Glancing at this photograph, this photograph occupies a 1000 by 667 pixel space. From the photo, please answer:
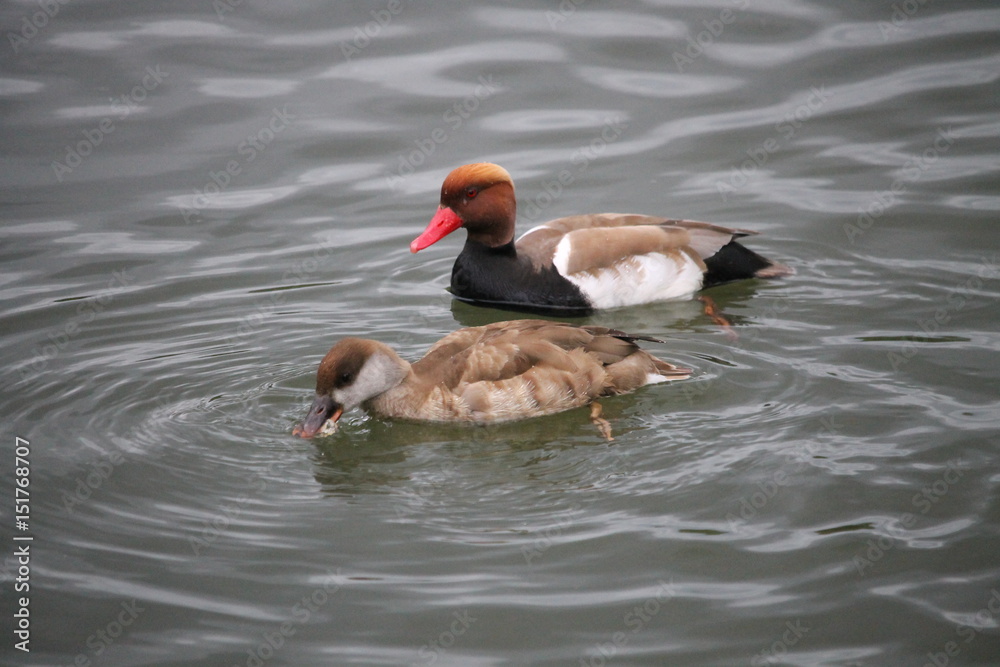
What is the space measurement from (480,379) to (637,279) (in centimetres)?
246

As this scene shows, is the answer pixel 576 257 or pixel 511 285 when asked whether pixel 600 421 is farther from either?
pixel 511 285

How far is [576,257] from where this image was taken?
29.0 ft

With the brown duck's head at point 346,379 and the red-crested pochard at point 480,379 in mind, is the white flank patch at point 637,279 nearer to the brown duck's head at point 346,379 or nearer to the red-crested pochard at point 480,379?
the red-crested pochard at point 480,379

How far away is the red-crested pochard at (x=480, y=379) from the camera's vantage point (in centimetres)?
667

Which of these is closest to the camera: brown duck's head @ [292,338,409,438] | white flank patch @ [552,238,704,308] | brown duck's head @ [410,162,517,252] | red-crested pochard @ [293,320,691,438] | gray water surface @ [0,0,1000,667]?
gray water surface @ [0,0,1000,667]

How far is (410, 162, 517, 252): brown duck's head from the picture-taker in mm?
8977

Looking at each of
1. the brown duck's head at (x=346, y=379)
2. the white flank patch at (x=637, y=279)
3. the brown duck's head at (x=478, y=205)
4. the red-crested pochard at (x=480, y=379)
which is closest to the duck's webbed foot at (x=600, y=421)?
the red-crested pochard at (x=480, y=379)

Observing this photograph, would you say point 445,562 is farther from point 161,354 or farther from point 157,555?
point 161,354

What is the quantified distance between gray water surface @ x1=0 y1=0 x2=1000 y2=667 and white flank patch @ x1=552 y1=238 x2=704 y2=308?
7.5 inches

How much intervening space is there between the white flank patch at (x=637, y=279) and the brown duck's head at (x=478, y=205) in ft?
1.71

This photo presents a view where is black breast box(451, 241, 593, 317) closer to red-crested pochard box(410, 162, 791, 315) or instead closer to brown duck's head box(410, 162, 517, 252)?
red-crested pochard box(410, 162, 791, 315)

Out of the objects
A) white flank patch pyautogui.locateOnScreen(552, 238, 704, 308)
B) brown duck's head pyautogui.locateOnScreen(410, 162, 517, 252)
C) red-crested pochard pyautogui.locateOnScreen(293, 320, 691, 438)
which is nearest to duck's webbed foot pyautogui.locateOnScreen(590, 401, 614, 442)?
red-crested pochard pyautogui.locateOnScreen(293, 320, 691, 438)

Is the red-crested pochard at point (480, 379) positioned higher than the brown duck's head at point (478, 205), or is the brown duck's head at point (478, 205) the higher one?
the brown duck's head at point (478, 205)

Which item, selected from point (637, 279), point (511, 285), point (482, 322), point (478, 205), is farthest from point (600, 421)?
point (478, 205)
